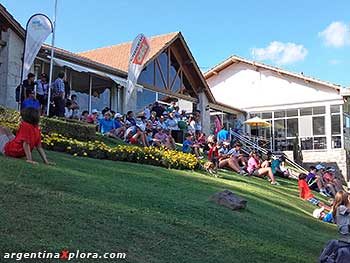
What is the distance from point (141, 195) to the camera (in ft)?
24.8

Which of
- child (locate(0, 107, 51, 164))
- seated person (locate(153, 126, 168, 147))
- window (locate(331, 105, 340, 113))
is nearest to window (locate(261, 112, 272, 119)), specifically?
window (locate(331, 105, 340, 113))

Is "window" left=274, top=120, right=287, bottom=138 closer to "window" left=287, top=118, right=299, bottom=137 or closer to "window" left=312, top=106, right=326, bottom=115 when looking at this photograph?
"window" left=287, top=118, right=299, bottom=137

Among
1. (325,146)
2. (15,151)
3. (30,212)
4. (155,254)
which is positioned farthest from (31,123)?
(325,146)

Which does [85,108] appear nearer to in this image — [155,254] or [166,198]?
[166,198]

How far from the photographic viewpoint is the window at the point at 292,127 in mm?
30172

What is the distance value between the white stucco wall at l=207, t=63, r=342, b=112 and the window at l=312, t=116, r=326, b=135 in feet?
3.91

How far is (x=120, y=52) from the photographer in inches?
988

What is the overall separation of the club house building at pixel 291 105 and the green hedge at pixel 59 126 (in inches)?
721

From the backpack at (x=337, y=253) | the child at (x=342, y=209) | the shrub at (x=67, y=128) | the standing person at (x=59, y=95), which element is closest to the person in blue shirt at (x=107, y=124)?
the standing person at (x=59, y=95)

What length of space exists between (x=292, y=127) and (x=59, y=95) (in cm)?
1957

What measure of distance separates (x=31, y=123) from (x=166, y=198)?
8.45 ft

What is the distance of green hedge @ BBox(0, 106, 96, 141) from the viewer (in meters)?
12.5

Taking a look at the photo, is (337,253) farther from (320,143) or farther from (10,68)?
(320,143)

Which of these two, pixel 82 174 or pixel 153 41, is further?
pixel 153 41
